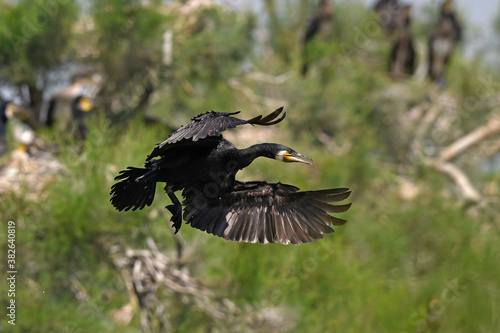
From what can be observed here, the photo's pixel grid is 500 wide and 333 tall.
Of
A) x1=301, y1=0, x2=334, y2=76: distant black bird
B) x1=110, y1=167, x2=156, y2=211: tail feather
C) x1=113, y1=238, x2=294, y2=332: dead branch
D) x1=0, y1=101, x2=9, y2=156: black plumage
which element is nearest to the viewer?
x1=110, y1=167, x2=156, y2=211: tail feather

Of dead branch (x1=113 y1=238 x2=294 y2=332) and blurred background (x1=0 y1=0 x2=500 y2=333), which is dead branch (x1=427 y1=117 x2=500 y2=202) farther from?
dead branch (x1=113 y1=238 x2=294 y2=332)

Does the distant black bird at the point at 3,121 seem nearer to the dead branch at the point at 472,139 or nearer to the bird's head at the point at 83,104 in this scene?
the bird's head at the point at 83,104

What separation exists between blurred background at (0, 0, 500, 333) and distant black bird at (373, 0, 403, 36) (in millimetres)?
37

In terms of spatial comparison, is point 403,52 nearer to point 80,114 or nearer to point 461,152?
point 461,152

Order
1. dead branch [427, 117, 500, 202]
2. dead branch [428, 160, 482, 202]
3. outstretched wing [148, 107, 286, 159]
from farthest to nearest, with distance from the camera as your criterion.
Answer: dead branch [427, 117, 500, 202]
dead branch [428, 160, 482, 202]
outstretched wing [148, 107, 286, 159]

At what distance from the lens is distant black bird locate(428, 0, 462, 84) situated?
58.2 feet

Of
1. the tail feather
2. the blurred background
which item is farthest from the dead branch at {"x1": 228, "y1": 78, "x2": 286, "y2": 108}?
the tail feather

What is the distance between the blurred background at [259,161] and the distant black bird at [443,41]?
40 millimetres

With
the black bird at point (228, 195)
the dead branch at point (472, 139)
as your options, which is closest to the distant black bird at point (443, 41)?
the dead branch at point (472, 139)

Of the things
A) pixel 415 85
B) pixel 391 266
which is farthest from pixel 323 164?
pixel 415 85

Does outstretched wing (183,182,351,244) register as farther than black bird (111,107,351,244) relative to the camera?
Yes

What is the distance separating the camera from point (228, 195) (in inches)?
253

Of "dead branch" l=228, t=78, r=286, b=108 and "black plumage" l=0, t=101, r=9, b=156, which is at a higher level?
"dead branch" l=228, t=78, r=286, b=108

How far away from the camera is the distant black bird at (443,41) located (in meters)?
17.8
